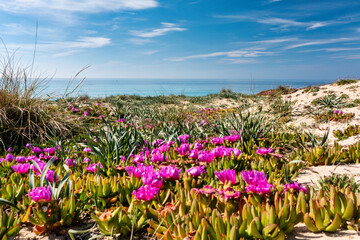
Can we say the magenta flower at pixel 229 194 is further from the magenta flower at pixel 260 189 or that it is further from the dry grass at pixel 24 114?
the dry grass at pixel 24 114

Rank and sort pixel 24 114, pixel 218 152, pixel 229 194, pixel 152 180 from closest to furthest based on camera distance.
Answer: pixel 229 194 < pixel 152 180 < pixel 218 152 < pixel 24 114

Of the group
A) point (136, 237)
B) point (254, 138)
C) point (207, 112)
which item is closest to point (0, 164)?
point (136, 237)

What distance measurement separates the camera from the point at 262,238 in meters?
1.51

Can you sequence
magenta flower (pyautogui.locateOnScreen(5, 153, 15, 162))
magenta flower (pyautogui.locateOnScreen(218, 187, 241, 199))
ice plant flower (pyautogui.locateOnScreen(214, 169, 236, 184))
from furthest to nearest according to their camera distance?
1. magenta flower (pyautogui.locateOnScreen(5, 153, 15, 162))
2. ice plant flower (pyautogui.locateOnScreen(214, 169, 236, 184))
3. magenta flower (pyautogui.locateOnScreen(218, 187, 241, 199))

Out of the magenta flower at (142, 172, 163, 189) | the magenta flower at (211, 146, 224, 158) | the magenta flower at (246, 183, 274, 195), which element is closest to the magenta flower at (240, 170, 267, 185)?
the magenta flower at (246, 183, 274, 195)

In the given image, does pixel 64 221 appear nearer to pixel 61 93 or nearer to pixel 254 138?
pixel 254 138

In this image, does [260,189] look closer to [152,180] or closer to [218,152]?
[152,180]

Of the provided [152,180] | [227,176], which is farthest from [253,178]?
[152,180]

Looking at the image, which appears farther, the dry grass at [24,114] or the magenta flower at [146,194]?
the dry grass at [24,114]

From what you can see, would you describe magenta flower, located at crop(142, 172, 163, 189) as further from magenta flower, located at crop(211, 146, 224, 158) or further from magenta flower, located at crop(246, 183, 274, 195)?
magenta flower, located at crop(211, 146, 224, 158)

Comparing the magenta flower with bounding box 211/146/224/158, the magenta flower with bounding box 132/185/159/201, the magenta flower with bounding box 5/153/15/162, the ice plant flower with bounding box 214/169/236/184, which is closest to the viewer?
the magenta flower with bounding box 132/185/159/201

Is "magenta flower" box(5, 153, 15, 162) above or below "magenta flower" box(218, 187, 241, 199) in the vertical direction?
below

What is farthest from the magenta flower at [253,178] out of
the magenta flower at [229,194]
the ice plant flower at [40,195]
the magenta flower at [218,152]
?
the ice plant flower at [40,195]

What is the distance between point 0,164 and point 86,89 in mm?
2842
